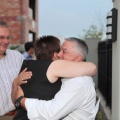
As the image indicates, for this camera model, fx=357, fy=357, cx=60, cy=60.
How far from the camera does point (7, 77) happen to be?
11.8 ft

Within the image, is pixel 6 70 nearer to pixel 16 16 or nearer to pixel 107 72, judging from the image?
pixel 107 72

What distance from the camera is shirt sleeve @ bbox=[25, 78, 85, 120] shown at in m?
2.42

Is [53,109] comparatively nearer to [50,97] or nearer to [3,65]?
[50,97]

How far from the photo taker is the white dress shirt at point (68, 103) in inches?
95.4

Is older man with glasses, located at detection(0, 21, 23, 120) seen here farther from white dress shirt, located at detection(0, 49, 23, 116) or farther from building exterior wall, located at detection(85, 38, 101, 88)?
building exterior wall, located at detection(85, 38, 101, 88)

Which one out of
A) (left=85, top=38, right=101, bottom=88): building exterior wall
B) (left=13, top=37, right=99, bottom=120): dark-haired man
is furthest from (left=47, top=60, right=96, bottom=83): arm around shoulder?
(left=85, top=38, right=101, bottom=88): building exterior wall

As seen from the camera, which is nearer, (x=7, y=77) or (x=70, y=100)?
(x=70, y=100)

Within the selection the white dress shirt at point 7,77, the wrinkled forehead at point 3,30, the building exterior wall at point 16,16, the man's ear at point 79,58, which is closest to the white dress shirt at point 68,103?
the man's ear at point 79,58

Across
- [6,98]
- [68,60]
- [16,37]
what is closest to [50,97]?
[68,60]

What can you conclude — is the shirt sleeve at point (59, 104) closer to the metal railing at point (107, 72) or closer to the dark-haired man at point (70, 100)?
the dark-haired man at point (70, 100)

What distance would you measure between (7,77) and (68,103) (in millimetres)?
1316

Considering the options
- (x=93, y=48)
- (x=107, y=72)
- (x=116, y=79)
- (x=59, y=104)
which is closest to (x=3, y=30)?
(x=59, y=104)

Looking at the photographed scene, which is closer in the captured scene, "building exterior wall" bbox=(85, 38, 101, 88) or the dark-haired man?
the dark-haired man

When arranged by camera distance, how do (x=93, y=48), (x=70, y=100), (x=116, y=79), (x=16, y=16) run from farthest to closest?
(x=16, y=16) < (x=93, y=48) < (x=116, y=79) < (x=70, y=100)
